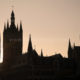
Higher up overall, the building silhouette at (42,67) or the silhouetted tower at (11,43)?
the silhouetted tower at (11,43)

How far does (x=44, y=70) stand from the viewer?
174 m

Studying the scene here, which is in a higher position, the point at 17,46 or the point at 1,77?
the point at 17,46

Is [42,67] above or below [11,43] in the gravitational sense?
below

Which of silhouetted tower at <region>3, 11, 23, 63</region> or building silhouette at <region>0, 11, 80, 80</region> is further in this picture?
silhouetted tower at <region>3, 11, 23, 63</region>

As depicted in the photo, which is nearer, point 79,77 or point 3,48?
point 79,77

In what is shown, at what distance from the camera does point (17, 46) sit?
19038 cm

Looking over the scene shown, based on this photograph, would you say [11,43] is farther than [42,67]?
Yes

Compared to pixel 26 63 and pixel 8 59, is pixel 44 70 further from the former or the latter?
pixel 8 59

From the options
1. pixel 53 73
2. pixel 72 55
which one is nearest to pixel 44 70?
A: pixel 53 73

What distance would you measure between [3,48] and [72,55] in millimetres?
27698

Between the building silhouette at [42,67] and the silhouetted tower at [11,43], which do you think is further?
the silhouetted tower at [11,43]

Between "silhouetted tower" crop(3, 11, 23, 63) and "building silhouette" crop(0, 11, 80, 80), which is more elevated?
"silhouetted tower" crop(3, 11, 23, 63)

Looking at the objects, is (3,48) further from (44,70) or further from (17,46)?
(44,70)

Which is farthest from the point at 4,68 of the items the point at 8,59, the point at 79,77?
the point at 79,77
